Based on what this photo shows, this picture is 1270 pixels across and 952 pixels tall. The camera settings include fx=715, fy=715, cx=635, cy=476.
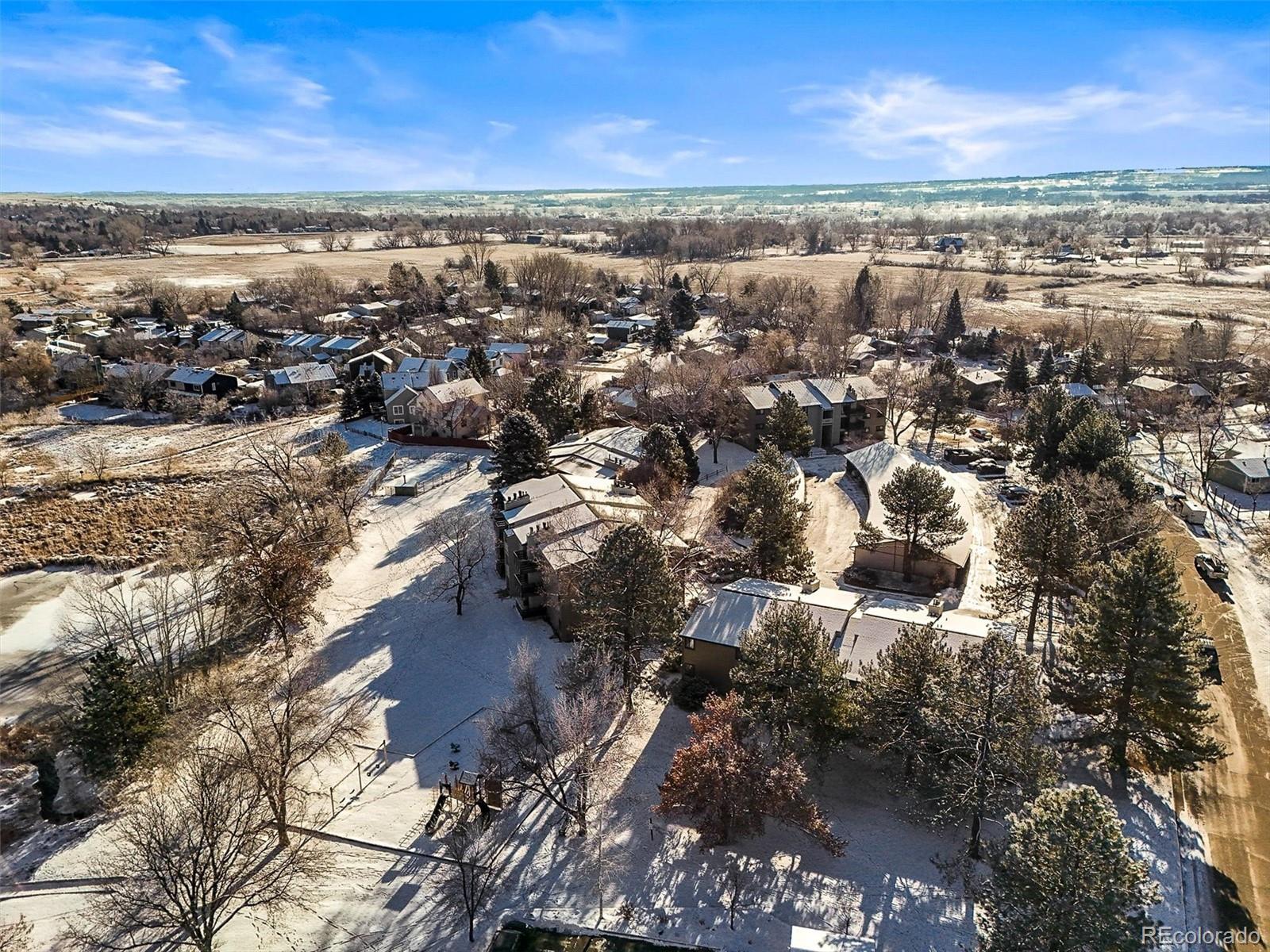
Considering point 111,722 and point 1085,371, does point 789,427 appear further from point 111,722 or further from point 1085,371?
point 111,722

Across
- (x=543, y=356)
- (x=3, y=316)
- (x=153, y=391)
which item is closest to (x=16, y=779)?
(x=153, y=391)

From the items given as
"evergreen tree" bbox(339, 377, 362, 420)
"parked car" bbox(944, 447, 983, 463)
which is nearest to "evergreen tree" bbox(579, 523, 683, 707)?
"parked car" bbox(944, 447, 983, 463)

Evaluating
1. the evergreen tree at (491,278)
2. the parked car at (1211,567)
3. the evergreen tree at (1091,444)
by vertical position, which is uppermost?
the evergreen tree at (491,278)

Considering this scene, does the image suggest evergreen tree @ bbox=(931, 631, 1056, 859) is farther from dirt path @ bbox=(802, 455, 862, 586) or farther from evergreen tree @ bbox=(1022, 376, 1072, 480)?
evergreen tree @ bbox=(1022, 376, 1072, 480)

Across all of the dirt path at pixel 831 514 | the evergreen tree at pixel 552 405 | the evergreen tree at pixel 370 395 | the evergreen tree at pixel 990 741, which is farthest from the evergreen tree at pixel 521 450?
the evergreen tree at pixel 990 741

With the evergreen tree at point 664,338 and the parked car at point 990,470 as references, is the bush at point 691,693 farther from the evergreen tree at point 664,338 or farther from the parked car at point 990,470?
the evergreen tree at point 664,338
